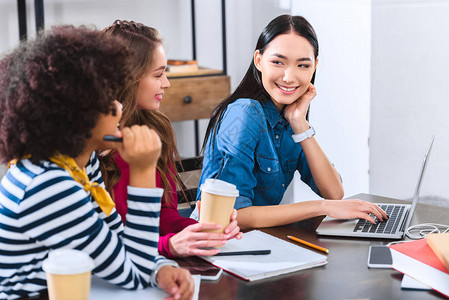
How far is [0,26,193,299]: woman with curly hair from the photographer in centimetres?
89

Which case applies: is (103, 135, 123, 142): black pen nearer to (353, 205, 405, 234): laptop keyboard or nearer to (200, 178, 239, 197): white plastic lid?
(200, 178, 239, 197): white plastic lid

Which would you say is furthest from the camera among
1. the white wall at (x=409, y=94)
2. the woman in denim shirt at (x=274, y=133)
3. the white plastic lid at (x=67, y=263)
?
the white wall at (x=409, y=94)

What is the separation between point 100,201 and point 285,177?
2.79 feet

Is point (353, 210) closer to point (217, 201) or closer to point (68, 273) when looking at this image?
point (217, 201)

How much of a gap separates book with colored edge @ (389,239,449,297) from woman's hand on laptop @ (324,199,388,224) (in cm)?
24

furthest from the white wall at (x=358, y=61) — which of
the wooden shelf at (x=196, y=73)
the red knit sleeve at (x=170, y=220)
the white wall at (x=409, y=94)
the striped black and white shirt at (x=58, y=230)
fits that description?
the striped black and white shirt at (x=58, y=230)

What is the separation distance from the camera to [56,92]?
888mm

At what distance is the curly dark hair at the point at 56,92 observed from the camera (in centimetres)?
89

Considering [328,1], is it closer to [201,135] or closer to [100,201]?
[201,135]

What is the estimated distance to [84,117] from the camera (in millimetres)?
925

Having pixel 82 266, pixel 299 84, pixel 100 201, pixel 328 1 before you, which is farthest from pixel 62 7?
pixel 82 266

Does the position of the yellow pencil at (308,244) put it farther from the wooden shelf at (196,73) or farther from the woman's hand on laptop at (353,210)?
the wooden shelf at (196,73)

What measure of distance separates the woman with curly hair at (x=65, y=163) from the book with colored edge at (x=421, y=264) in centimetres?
43

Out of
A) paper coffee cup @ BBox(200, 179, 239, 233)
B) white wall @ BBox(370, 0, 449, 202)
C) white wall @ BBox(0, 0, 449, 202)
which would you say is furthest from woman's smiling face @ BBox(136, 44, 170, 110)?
white wall @ BBox(370, 0, 449, 202)
